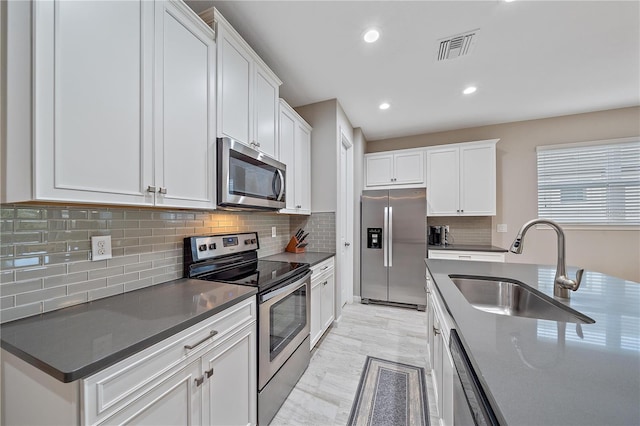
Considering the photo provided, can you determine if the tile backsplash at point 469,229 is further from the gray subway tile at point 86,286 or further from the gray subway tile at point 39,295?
the gray subway tile at point 39,295

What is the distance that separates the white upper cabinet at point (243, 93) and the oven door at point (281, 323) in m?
1.10

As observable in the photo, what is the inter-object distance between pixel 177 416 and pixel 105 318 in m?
0.47

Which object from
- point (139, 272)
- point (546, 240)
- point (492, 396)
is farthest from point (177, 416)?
point (546, 240)

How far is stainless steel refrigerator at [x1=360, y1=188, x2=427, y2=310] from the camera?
3.29 m

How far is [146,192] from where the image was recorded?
3.59ft

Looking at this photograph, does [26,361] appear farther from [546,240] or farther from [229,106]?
[546,240]

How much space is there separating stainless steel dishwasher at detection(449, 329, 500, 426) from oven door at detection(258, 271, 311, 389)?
98 centimetres

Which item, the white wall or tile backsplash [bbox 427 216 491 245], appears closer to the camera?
Result: the white wall

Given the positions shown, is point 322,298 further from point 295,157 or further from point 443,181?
point 443,181

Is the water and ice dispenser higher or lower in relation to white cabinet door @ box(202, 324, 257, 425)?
higher

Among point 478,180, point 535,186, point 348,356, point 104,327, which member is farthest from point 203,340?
point 535,186

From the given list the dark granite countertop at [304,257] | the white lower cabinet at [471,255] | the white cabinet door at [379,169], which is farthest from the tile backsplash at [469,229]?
the dark granite countertop at [304,257]

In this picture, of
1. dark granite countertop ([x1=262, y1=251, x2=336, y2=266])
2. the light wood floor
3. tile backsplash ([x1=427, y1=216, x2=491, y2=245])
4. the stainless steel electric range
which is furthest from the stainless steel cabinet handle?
tile backsplash ([x1=427, y1=216, x2=491, y2=245])

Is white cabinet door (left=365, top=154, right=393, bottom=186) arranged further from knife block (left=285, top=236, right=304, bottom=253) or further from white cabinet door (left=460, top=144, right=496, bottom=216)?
knife block (left=285, top=236, right=304, bottom=253)
